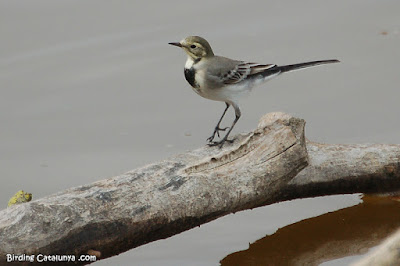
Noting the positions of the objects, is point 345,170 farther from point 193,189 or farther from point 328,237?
point 193,189

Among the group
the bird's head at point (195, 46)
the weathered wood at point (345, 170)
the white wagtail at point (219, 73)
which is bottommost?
the weathered wood at point (345, 170)

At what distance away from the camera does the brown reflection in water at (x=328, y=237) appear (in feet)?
21.8

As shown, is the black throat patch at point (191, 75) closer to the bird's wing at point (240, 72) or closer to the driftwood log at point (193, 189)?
the bird's wing at point (240, 72)

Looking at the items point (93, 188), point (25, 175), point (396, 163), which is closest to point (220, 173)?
point (93, 188)

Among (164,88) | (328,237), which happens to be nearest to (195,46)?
(328,237)

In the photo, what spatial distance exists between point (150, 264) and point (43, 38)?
16.2 ft

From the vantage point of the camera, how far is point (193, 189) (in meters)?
5.96

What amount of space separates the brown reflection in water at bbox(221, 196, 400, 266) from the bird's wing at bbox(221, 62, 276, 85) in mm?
1376

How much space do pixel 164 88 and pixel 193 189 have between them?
13.0 feet

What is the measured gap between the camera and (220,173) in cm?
616

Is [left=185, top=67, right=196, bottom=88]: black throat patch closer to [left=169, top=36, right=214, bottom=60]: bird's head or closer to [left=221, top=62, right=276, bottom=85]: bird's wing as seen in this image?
[left=169, top=36, right=214, bottom=60]: bird's head

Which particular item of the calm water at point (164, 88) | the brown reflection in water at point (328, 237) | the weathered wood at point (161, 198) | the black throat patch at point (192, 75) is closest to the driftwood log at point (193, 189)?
the weathered wood at point (161, 198)

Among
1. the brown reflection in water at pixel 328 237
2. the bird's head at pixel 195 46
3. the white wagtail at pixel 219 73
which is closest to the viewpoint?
the brown reflection in water at pixel 328 237

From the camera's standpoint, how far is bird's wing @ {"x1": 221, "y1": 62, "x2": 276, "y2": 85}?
293 inches
